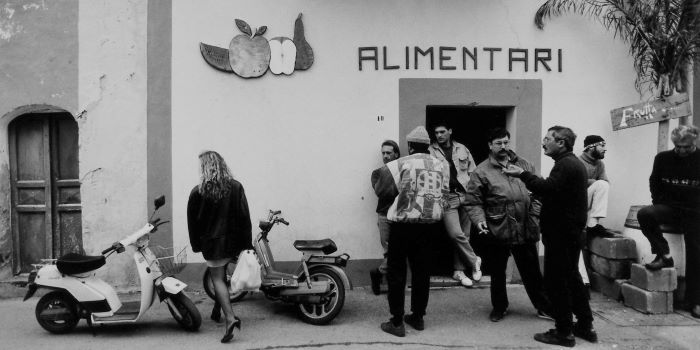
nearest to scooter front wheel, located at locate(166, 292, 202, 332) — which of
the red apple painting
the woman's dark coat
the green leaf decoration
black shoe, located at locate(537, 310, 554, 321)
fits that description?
the woman's dark coat

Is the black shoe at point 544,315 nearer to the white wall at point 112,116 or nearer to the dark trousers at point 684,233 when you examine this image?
the dark trousers at point 684,233

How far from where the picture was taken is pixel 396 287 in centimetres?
510

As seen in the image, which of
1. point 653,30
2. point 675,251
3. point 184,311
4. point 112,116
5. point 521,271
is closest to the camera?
point 184,311

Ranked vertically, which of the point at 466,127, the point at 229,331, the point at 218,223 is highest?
the point at 466,127

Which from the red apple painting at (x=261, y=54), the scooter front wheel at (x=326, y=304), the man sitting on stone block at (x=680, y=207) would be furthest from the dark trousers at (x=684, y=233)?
the red apple painting at (x=261, y=54)

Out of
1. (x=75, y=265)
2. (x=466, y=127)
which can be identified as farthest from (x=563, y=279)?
(x=75, y=265)

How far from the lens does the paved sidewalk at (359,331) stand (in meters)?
4.93

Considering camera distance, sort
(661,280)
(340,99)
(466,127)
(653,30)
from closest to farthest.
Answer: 1. (661,280)
2. (653,30)
3. (340,99)
4. (466,127)

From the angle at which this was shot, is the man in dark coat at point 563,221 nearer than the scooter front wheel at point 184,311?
Yes

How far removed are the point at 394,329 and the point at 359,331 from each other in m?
0.36

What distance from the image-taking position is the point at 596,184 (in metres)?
6.41

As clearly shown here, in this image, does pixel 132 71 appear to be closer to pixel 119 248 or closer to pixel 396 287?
pixel 119 248

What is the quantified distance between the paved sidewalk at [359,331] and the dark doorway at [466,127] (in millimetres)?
1305

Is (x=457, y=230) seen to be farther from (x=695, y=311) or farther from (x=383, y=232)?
(x=695, y=311)
